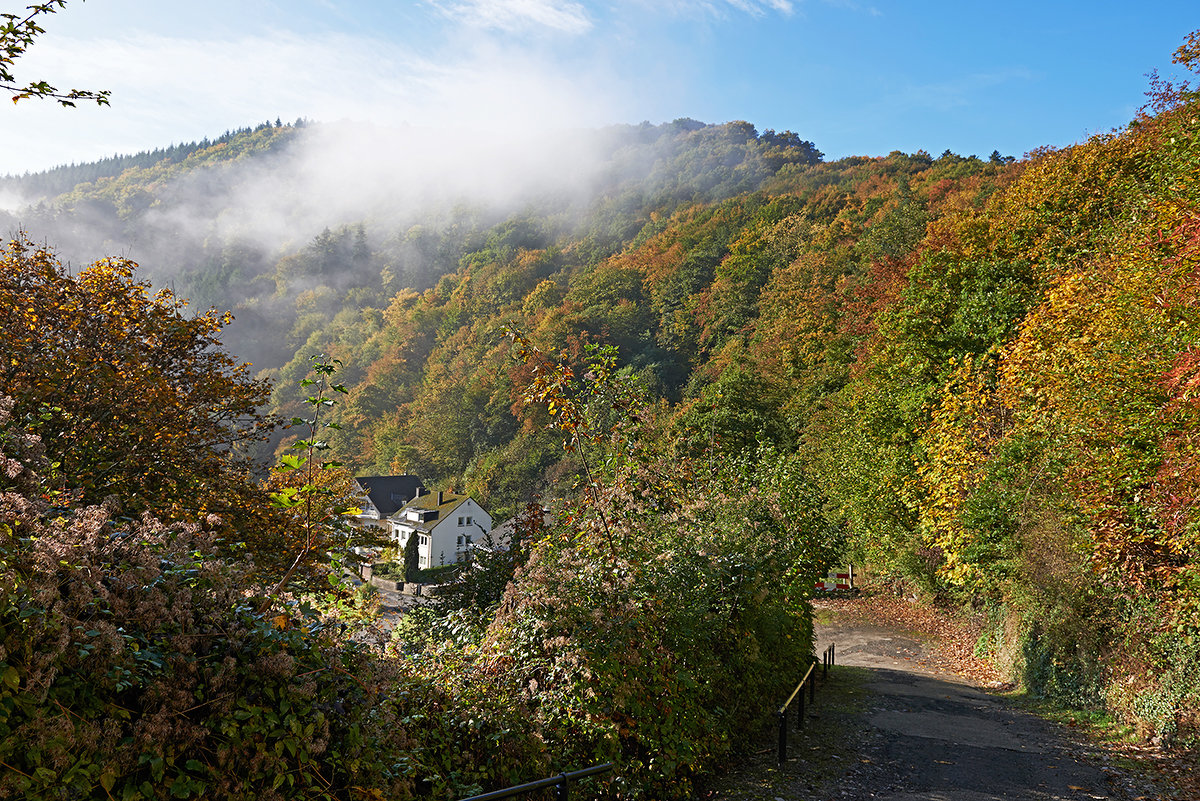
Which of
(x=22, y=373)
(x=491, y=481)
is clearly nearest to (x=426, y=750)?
(x=22, y=373)

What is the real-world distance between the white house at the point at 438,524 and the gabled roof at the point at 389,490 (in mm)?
5877

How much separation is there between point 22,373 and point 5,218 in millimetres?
148872

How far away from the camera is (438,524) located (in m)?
55.3

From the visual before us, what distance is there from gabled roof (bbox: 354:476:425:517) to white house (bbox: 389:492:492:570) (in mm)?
5877

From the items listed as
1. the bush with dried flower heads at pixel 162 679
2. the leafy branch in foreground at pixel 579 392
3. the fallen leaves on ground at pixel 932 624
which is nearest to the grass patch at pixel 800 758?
the leafy branch in foreground at pixel 579 392

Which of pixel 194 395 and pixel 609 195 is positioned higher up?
pixel 609 195

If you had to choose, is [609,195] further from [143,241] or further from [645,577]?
[645,577]

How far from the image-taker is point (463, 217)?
126438 millimetres

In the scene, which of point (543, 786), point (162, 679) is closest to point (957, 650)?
point (543, 786)

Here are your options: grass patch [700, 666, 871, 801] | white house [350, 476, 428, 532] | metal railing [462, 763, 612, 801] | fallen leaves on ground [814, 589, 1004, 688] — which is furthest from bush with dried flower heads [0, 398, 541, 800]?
white house [350, 476, 428, 532]

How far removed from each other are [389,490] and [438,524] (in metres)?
12.6

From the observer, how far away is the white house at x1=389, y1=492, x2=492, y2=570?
55.4 m

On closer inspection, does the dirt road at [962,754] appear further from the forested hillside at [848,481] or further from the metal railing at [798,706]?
the forested hillside at [848,481]

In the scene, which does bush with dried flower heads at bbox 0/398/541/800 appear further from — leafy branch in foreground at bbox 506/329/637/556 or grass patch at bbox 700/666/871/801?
grass patch at bbox 700/666/871/801
